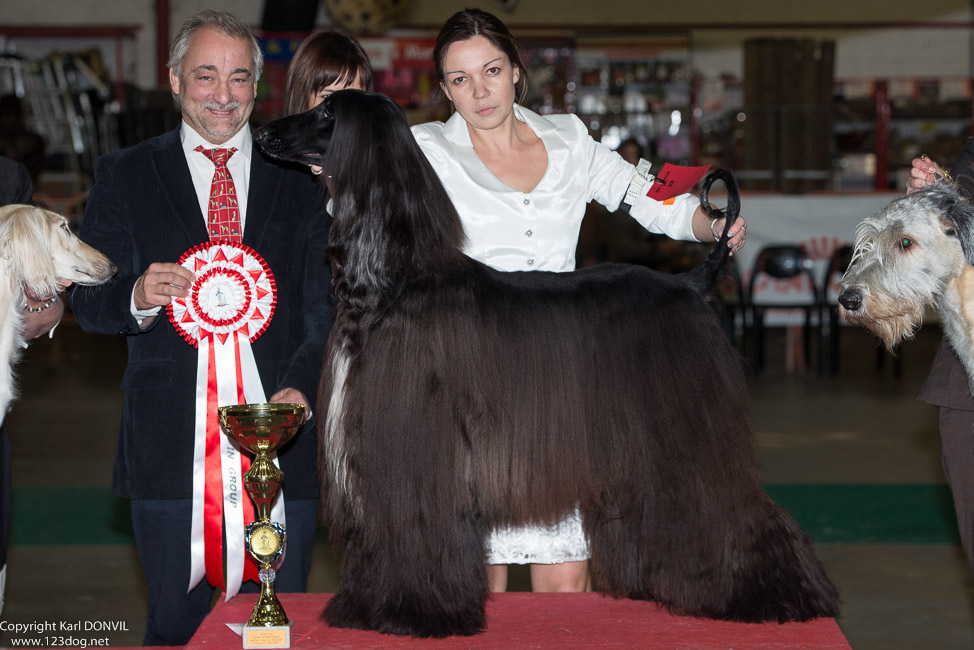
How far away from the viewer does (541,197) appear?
192cm

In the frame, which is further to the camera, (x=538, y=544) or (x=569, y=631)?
(x=538, y=544)

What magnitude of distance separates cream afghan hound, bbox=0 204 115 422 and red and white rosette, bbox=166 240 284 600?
0.18 m

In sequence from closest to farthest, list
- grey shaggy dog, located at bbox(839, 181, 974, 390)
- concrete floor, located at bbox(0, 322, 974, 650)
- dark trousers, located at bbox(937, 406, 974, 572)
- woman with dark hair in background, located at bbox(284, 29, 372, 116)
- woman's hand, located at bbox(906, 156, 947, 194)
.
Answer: grey shaggy dog, located at bbox(839, 181, 974, 390) < woman's hand, located at bbox(906, 156, 947, 194) < dark trousers, located at bbox(937, 406, 974, 572) < woman with dark hair in background, located at bbox(284, 29, 372, 116) < concrete floor, located at bbox(0, 322, 974, 650)

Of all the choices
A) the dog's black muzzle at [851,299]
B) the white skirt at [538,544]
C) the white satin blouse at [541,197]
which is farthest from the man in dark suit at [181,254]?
the dog's black muzzle at [851,299]

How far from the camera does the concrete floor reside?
3281 mm

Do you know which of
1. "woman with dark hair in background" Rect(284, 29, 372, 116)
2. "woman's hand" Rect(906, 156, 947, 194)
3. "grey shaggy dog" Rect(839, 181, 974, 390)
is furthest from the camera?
"woman with dark hair in background" Rect(284, 29, 372, 116)

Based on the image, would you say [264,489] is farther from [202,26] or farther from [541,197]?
[202,26]

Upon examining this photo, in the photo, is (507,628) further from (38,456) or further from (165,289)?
(38,456)

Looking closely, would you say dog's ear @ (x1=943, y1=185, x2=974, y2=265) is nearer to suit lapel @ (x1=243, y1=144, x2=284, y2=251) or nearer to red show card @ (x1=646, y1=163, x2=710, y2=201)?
red show card @ (x1=646, y1=163, x2=710, y2=201)

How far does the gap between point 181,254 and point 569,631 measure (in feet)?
3.30

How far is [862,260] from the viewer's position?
174 cm

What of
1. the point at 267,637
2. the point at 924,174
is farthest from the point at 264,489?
the point at 924,174

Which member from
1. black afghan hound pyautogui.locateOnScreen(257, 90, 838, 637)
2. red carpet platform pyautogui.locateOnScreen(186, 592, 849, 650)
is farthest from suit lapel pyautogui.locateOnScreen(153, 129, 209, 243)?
red carpet platform pyautogui.locateOnScreen(186, 592, 849, 650)

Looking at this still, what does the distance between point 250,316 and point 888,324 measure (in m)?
1.17
